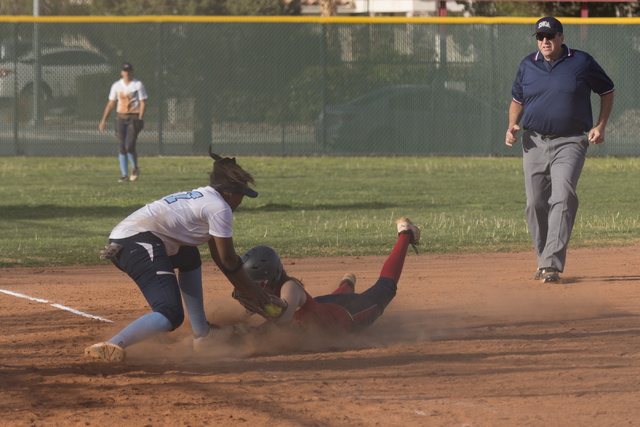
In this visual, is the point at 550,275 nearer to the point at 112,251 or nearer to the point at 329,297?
the point at 329,297

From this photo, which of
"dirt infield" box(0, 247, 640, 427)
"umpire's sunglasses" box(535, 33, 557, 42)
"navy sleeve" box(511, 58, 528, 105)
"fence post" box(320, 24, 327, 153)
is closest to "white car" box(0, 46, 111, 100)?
"fence post" box(320, 24, 327, 153)

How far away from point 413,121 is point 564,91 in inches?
468

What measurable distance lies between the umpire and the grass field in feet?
6.41

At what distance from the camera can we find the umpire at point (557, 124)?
693cm

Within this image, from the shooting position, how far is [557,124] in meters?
6.99

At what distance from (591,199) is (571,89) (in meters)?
6.12

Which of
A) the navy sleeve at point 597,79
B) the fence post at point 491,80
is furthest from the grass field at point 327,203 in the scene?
the navy sleeve at point 597,79

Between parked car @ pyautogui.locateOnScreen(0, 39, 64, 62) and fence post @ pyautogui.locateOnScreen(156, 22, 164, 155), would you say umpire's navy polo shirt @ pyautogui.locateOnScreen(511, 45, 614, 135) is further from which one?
parked car @ pyautogui.locateOnScreen(0, 39, 64, 62)

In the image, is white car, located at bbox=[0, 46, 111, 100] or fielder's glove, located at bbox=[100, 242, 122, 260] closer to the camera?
fielder's glove, located at bbox=[100, 242, 122, 260]

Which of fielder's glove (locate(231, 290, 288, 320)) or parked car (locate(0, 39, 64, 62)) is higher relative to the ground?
parked car (locate(0, 39, 64, 62))

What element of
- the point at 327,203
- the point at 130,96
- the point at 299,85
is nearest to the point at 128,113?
the point at 130,96

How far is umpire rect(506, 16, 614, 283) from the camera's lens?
693cm

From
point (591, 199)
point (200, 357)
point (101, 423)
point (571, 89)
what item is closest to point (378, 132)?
point (591, 199)

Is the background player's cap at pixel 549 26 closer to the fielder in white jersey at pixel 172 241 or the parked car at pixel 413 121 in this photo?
the fielder in white jersey at pixel 172 241
